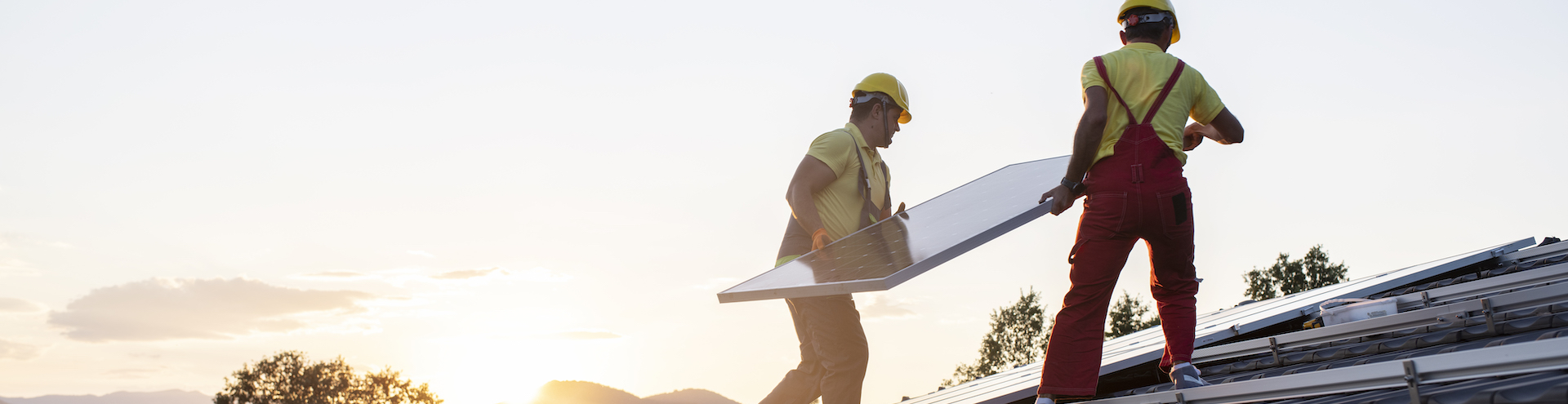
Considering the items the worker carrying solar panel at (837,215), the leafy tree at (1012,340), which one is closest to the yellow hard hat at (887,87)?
the worker carrying solar panel at (837,215)

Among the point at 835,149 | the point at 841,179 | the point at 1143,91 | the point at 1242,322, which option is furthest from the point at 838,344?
the point at 1242,322

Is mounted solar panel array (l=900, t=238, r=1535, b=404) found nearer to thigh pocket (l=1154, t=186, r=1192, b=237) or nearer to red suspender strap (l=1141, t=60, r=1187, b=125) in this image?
thigh pocket (l=1154, t=186, r=1192, b=237)

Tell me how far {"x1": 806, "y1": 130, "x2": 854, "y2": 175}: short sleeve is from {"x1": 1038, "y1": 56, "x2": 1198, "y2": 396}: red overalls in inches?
56.4

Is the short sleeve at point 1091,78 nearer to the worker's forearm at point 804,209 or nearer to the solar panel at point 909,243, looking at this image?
the solar panel at point 909,243

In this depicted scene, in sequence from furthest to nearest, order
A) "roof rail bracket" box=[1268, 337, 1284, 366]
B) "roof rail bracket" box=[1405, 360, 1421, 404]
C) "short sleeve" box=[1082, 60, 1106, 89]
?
1. "roof rail bracket" box=[1268, 337, 1284, 366]
2. "short sleeve" box=[1082, 60, 1106, 89]
3. "roof rail bracket" box=[1405, 360, 1421, 404]

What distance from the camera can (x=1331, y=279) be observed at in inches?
2133

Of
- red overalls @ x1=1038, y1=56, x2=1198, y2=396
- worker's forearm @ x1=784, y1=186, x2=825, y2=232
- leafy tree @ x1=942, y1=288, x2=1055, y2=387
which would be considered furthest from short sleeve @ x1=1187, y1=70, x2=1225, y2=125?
leafy tree @ x1=942, y1=288, x2=1055, y2=387

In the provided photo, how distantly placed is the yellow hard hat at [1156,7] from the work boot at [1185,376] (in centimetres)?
132

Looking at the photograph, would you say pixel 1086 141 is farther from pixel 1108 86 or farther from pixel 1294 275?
pixel 1294 275

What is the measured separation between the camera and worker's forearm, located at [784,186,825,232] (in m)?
4.69

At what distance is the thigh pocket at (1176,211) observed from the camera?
3500mm

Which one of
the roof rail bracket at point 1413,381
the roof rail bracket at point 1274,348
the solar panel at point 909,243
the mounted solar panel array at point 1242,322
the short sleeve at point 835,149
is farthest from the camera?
the mounted solar panel array at point 1242,322

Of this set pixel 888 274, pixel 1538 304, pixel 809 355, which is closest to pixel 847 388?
pixel 809 355

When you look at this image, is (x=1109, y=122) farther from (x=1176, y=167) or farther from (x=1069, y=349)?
(x=1069, y=349)
